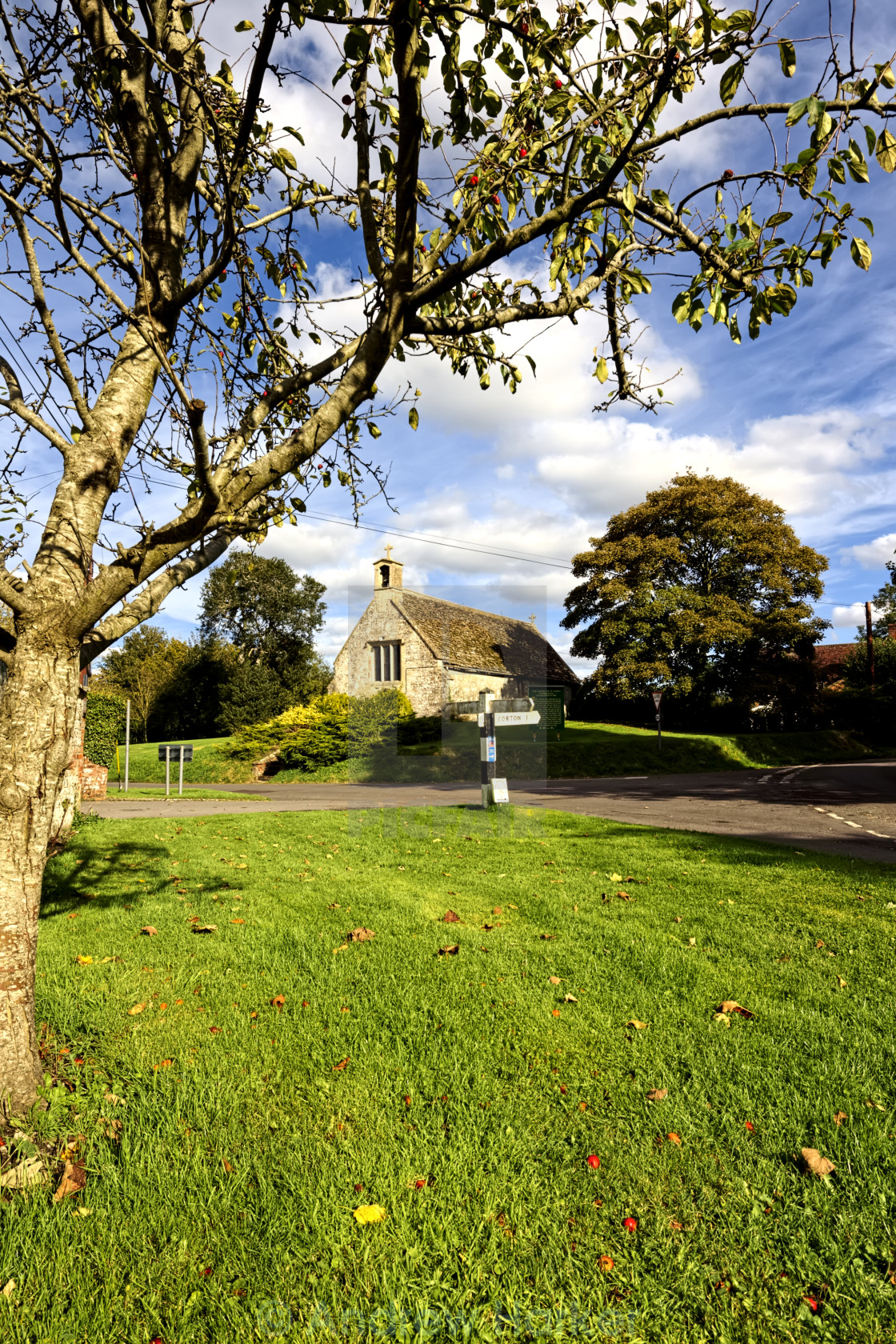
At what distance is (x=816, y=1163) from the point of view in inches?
104

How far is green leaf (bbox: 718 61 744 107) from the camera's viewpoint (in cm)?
277

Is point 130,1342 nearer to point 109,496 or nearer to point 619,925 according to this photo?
point 109,496

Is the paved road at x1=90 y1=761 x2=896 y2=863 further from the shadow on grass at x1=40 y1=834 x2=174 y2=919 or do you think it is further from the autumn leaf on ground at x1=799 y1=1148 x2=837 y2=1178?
the autumn leaf on ground at x1=799 y1=1148 x2=837 y2=1178

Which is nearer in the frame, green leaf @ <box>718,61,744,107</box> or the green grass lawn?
the green grass lawn

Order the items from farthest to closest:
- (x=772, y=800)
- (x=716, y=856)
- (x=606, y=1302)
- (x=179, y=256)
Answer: (x=772, y=800), (x=716, y=856), (x=179, y=256), (x=606, y=1302)

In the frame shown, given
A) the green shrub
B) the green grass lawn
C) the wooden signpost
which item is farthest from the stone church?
the green grass lawn

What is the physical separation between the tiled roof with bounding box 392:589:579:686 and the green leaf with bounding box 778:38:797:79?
3030 cm

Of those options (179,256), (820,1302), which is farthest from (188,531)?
(820,1302)

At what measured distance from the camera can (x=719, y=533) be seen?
36.5m

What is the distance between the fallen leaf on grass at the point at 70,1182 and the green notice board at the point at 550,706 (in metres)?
30.2

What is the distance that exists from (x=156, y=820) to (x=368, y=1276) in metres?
10.8

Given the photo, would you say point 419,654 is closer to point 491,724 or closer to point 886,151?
point 491,724

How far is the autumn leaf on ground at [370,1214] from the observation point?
92.8 inches

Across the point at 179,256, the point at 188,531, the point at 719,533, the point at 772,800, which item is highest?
the point at 719,533
